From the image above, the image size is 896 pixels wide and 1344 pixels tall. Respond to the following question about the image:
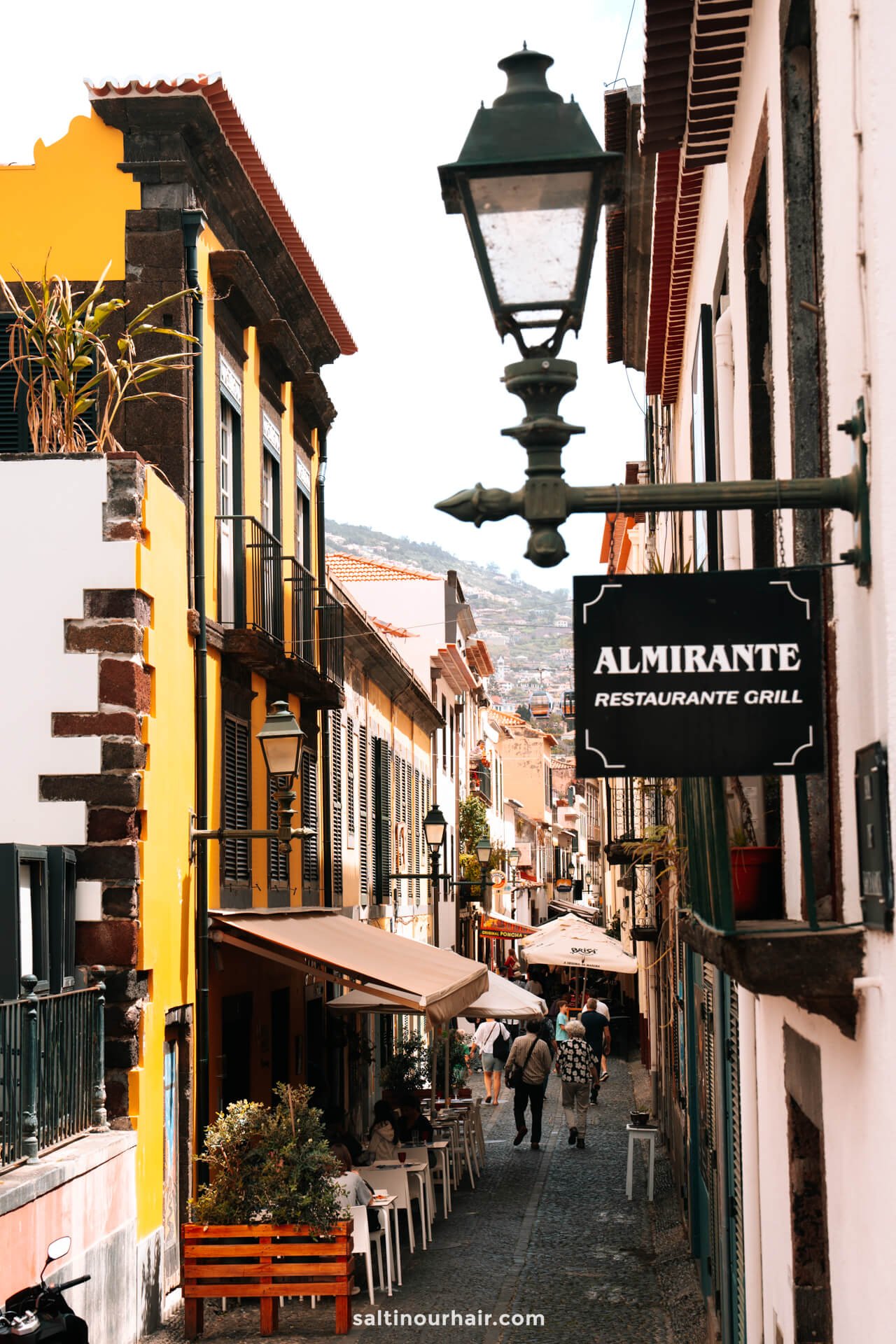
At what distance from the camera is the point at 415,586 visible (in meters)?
44.6

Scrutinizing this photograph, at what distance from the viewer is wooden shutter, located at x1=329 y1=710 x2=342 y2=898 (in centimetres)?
2203

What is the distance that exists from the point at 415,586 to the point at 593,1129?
23.0 metres

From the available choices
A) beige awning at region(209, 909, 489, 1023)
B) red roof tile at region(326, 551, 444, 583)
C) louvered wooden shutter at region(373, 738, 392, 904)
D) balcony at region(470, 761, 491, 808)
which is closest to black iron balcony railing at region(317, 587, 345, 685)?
beige awning at region(209, 909, 489, 1023)

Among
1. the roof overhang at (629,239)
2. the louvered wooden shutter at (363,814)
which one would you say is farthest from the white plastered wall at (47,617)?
the louvered wooden shutter at (363,814)

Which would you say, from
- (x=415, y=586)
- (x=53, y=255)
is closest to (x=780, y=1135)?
(x=53, y=255)

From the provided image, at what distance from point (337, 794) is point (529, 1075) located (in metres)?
4.66

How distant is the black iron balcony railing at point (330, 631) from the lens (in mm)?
19406

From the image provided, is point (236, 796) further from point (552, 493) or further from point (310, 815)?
point (552, 493)

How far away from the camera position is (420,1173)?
1571 cm

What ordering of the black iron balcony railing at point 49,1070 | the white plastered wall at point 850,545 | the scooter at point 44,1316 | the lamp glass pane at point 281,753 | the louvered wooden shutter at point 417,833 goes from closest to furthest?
the white plastered wall at point 850,545, the scooter at point 44,1316, the black iron balcony railing at point 49,1070, the lamp glass pane at point 281,753, the louvered wooden shutter at point 417,833

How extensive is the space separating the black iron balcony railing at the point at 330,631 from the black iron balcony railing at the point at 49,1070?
25.9 feet

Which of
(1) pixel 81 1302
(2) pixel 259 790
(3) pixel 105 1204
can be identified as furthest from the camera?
(2) pixel 259 790

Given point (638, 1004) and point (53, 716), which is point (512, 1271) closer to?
point (53, 716)

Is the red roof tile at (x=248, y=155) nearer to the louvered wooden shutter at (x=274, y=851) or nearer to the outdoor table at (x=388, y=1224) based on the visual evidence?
the louvered wooden shutter at (x=274, y=851)
